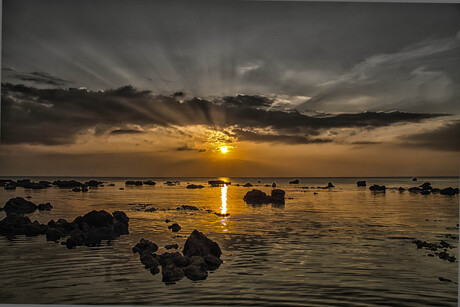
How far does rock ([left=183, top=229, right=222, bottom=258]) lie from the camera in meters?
7.46

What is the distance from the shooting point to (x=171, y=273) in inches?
257

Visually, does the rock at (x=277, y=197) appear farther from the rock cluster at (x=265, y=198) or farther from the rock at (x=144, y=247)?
the rock at (x=144, y=247)

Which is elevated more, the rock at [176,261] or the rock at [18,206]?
the rock at [18,206]

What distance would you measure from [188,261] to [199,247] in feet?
1.72

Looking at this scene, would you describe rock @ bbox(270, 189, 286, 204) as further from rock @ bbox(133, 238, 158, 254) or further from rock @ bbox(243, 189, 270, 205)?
rock @ bbox(133, 238, 158, 254)

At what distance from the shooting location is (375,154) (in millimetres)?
9961

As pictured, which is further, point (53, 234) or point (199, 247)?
point (53, 234)

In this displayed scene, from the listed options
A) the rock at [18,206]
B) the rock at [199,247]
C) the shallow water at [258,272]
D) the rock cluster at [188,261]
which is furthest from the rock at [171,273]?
the rock at [18,206]

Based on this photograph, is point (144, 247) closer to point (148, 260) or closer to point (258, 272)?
point (148, 260)

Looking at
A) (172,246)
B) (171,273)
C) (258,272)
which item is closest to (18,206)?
(172,246)

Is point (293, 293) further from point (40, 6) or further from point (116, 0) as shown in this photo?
point (40, 6)

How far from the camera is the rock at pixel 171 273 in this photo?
6.52 meters

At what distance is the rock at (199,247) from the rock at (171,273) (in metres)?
0.80

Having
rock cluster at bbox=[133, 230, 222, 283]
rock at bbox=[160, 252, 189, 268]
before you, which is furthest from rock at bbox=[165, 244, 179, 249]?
rock at bbox=[160, 252, 189, 268]
